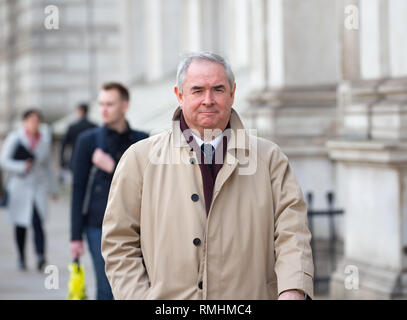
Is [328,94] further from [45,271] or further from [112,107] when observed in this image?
[112,107]

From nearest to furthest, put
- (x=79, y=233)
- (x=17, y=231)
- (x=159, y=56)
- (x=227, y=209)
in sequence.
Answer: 1. (x=227, y=209)
2. (x=79, y=233)
3. (x=17, y=231)
4. (x=159, y=56)

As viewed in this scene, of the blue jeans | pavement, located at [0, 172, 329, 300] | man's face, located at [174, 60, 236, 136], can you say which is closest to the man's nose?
man's face, located at [174, 60, 236, 136]

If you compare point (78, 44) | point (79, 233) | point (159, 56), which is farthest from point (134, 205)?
point (78, 44)

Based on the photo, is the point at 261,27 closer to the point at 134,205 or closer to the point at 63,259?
the point at 63,259

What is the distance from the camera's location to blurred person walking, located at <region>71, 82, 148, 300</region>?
6414 millimetres

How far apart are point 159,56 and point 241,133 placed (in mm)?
18163

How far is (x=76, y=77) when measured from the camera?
2680 centimetres

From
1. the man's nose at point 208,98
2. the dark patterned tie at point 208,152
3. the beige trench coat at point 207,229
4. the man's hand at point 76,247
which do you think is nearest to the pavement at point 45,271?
the man's hand at point 76,247

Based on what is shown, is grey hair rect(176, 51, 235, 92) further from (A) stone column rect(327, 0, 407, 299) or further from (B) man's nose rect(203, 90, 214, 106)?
(A) stone column rect(327, 0, 407, 299)

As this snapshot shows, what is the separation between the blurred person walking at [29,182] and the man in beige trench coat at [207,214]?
732 cm

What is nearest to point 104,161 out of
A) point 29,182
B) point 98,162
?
point 98,162

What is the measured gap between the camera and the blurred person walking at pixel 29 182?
36.5 feet

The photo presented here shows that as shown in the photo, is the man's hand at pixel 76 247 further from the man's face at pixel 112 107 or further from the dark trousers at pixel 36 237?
the dark trousers at pixel 36 237

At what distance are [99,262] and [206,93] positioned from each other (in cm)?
276
